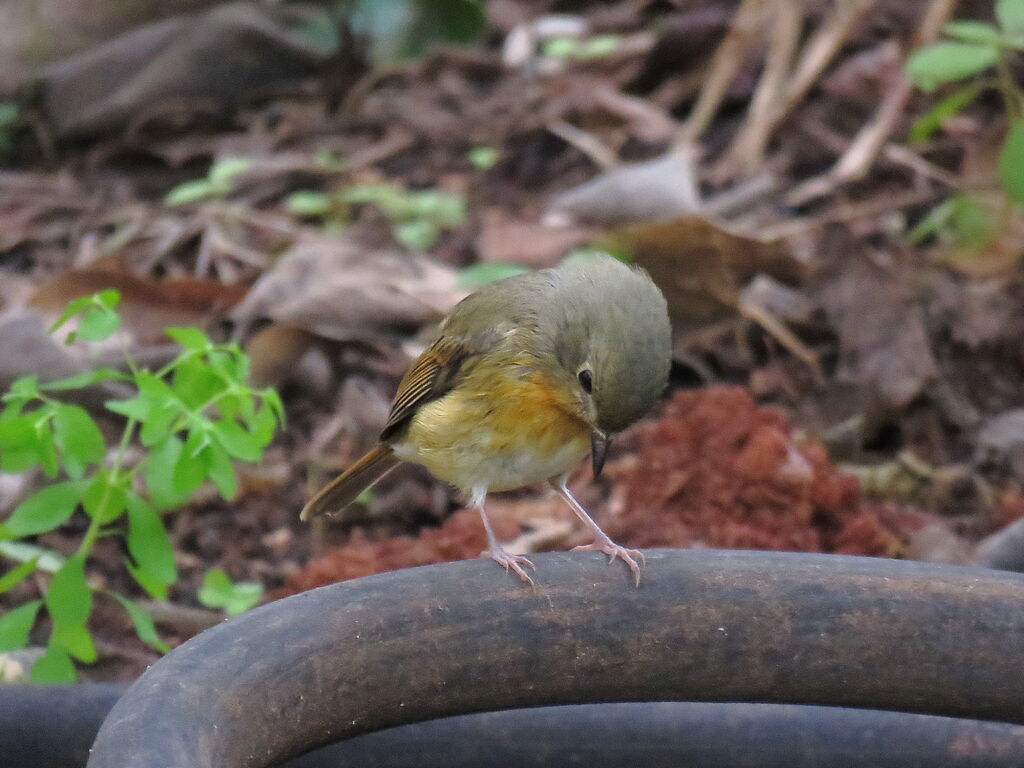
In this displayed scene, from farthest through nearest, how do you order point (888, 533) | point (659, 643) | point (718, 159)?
point (718, 159)
point (888, 533)
point (659, 643)

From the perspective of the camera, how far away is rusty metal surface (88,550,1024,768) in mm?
2238

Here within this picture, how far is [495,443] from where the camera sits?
133 inches

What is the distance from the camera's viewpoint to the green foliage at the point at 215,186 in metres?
6.32

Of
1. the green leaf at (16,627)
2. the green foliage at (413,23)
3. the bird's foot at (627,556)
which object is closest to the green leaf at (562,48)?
the green foliage at (413,23)

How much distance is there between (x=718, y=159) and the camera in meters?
6.63

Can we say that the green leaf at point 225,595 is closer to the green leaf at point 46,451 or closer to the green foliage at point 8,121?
the green leaf at point 46,451

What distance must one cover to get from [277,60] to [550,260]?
293 centimetres

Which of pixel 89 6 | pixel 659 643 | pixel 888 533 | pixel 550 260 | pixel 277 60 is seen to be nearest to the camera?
pixel 659 643

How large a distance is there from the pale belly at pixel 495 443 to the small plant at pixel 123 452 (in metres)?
0.51

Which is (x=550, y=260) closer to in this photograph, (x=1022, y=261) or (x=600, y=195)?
(x=600, y=195)

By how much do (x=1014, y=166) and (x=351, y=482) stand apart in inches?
102

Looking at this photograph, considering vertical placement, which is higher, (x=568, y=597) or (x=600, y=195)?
(x=568, y=597)

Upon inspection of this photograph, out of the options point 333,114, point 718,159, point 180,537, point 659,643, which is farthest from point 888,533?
point 333,114

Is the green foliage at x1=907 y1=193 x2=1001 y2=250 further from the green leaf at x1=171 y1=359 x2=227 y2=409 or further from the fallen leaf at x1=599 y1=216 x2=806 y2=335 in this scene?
the green leaf at x1=171 y1=359 x2=227 y2=409
